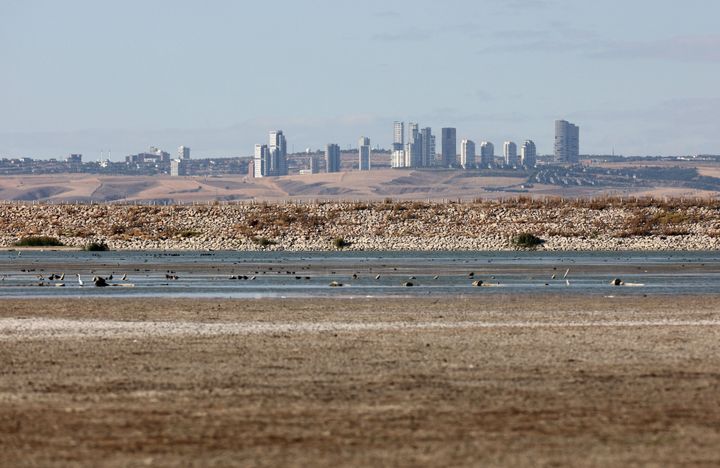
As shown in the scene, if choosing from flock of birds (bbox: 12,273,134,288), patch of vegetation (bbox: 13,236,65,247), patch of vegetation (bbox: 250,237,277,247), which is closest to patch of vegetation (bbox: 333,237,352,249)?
patch of vegetation (bbox: 250,237,277,247)

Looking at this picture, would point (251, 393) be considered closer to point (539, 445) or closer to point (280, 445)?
point (280, 445)

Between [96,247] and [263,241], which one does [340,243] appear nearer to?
[263,241]

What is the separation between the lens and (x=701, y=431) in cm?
1524

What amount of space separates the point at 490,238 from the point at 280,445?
250 ft

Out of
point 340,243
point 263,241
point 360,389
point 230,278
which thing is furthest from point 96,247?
point 360,389

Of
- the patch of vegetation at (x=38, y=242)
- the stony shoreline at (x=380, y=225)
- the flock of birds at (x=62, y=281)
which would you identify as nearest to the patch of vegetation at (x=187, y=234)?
the stony shoreline at (x=380, y=225)

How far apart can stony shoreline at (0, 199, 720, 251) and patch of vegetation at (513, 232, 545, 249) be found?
432mm

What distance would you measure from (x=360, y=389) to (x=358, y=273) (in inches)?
1355

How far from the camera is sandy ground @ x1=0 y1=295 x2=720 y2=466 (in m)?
14.3

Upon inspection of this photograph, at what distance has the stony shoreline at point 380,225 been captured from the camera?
89188mm

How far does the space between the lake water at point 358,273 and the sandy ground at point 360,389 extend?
9416 mm

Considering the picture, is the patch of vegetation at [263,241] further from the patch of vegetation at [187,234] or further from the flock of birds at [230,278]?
the flock of birds at [230,278]

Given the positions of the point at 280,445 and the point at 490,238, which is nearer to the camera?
the point at 280,445

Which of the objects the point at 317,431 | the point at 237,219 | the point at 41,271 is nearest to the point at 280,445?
the point at 317,431
